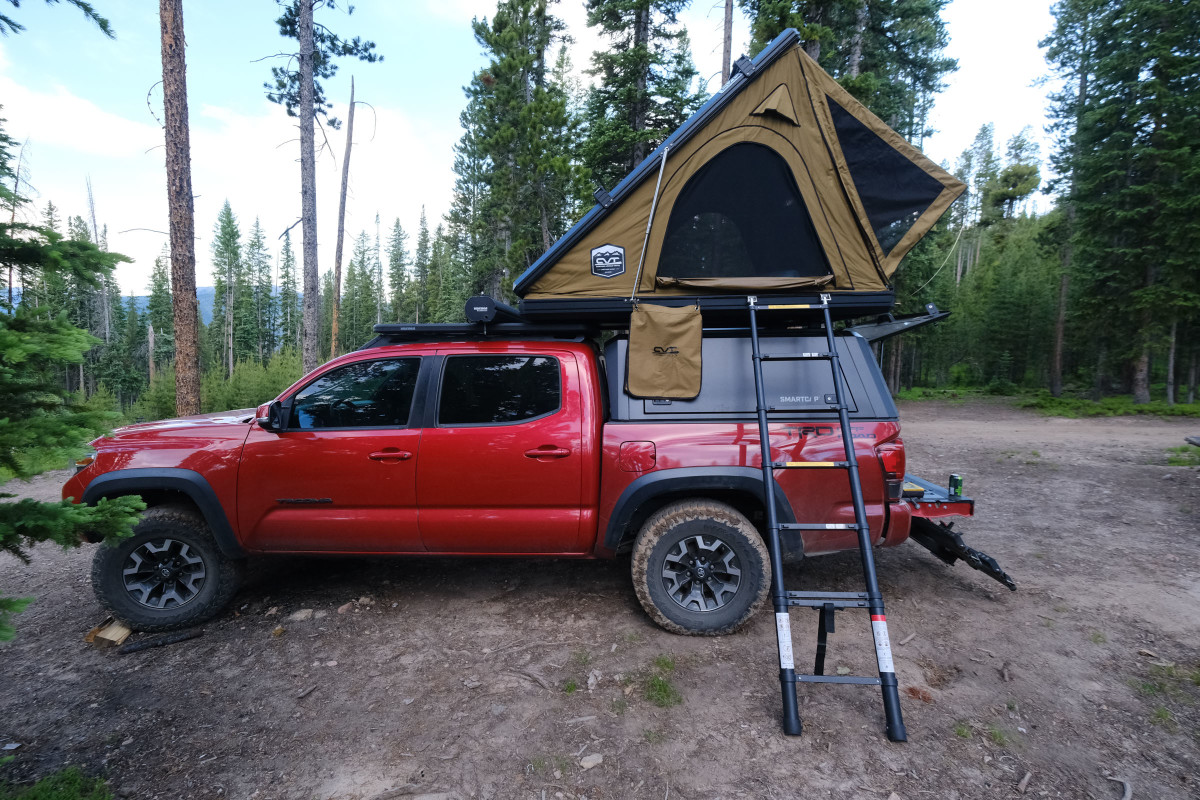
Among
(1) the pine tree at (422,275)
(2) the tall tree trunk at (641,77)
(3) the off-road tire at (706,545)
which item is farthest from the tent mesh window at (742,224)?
(1) the pine tree at (422,275)

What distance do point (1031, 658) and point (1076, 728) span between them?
682 mm

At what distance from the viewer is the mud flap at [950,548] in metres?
3.97

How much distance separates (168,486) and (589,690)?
10.3ft

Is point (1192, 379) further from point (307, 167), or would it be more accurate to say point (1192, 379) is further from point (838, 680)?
point (307, 167)

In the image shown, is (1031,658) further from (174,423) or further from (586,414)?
(174,423)

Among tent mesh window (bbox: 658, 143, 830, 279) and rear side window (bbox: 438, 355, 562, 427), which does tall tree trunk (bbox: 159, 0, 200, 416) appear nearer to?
rear side window (bbox: 438, 355, 562, 427)

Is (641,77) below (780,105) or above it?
above

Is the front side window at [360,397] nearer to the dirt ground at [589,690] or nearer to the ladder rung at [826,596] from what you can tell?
the dirt ground at [589,690]

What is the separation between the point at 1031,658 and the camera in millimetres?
3408

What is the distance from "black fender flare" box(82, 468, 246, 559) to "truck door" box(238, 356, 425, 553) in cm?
15

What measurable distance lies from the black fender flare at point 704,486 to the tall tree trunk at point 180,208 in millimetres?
8555

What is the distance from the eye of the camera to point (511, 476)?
3695 millimetres

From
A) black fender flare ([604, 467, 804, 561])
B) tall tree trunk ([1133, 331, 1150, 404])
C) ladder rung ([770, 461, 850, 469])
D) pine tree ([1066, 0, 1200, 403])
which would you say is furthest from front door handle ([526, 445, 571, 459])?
tall tree trunk ([1133, 331, 1150, 404])

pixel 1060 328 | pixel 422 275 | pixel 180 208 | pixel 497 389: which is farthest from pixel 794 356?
pixel 422 275
